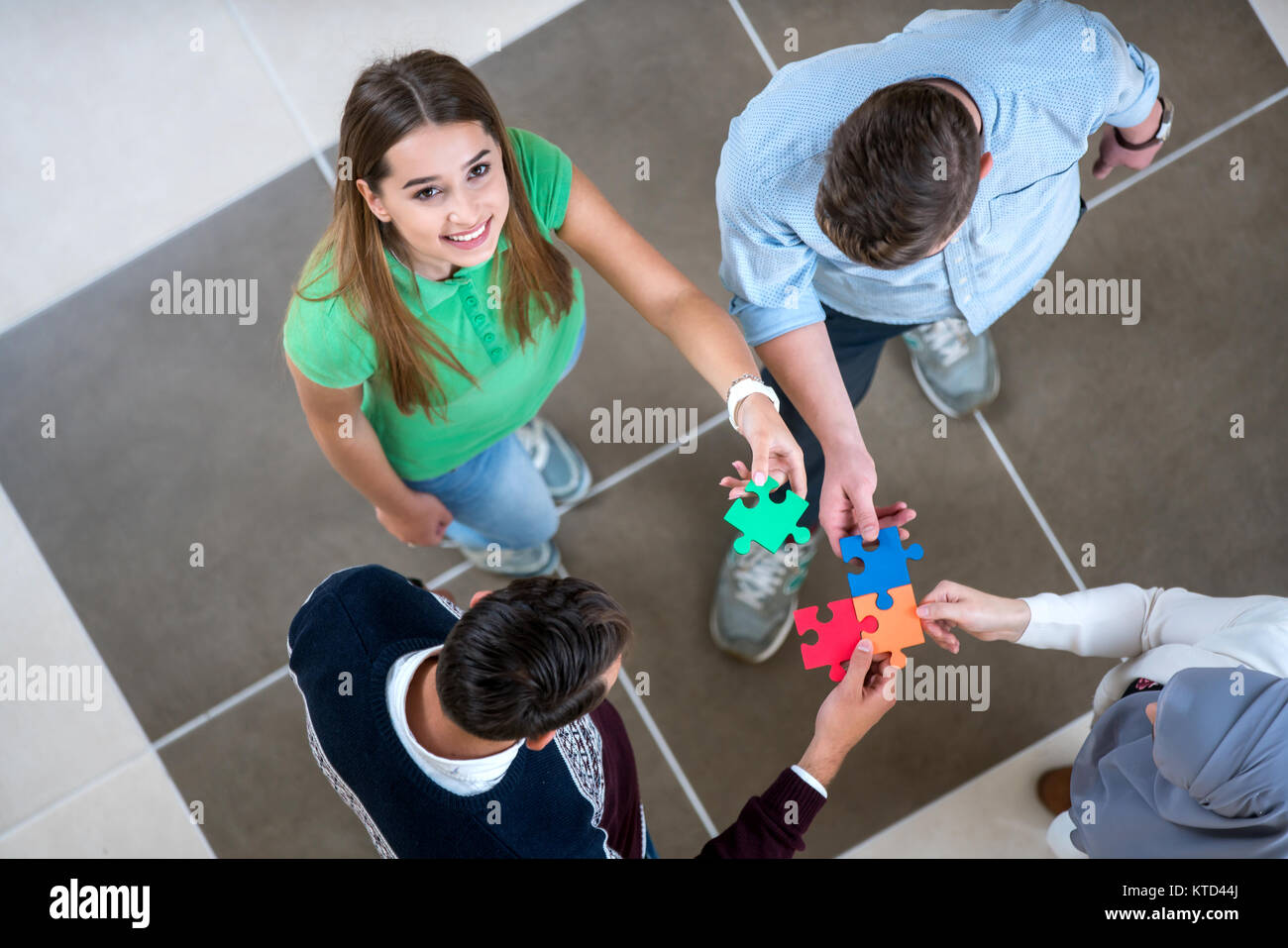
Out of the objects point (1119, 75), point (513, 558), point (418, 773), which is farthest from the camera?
point (513, 558)

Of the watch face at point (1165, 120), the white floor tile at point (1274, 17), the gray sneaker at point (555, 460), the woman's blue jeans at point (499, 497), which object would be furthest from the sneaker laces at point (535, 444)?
the white floor tile at point (1274, 17)

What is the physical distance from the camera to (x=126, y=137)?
10.3 feet

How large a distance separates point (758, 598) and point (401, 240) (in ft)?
5.17

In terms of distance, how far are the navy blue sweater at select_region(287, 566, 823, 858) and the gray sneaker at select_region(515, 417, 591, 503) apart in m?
1.02

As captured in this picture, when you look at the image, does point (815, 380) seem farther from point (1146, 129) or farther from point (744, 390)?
point (1146, 129)

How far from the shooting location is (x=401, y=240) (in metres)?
1.82

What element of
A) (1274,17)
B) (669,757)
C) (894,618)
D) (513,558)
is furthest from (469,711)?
(1274,17)

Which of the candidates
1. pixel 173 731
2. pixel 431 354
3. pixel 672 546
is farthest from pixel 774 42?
pixel 173 731

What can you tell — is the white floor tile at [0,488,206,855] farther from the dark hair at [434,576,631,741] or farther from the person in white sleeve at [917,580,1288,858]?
the person in white sleeve at [917,580,1288,858]

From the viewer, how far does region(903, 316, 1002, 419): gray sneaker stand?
115 inches

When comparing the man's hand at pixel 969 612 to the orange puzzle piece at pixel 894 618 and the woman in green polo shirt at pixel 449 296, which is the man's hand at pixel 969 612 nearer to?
the orange puzzle piece at pixel 894 618

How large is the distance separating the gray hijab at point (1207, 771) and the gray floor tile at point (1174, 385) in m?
1.16

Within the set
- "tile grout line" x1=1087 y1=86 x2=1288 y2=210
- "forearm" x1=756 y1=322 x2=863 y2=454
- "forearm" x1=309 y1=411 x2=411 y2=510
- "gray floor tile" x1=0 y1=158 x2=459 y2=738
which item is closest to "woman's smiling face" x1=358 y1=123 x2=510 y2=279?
"forearm" x1=309 y1=411 x2=411 y2=510

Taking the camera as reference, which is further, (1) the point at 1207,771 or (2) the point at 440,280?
(2) the point at 440,280
